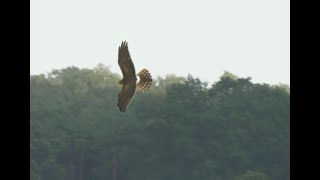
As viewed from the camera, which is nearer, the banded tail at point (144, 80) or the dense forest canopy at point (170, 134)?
the banded tail at point (144, 80)

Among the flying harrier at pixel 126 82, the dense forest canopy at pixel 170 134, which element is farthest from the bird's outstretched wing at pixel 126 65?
the dense forest canopy at pixel 170 134

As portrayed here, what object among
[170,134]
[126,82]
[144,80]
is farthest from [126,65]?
[170,134]

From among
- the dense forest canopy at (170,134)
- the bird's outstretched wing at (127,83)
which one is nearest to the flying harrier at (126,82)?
the bird's outstretched wing at (127,83)

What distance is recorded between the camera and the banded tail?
4164 mm

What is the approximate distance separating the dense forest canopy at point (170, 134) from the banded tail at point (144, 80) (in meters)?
58.5

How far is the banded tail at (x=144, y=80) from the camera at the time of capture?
416 cm

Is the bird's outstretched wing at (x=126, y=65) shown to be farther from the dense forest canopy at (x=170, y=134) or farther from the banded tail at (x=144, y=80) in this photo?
the dense forest canopy at (x=170, y=134)

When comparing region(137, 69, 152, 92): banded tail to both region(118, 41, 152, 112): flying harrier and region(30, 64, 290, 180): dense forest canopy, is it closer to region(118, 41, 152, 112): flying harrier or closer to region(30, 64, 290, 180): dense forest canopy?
region(118, 41, 152, 112): flying harrier

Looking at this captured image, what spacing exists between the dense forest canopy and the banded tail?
192 feet

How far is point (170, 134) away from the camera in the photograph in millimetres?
65625

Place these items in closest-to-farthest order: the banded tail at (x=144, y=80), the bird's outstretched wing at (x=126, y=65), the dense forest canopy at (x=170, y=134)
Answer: the bird's outstretched wing at (x=126, y=65), the banded tail at (x=144, y=80), the dense forest canopy at (x=170, y=134)

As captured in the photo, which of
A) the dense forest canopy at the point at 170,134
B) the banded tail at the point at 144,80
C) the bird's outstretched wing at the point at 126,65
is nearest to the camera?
the bird's outstretched wing at the point at 126,65

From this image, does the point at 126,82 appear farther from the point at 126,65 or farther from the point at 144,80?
the point at 144,80
